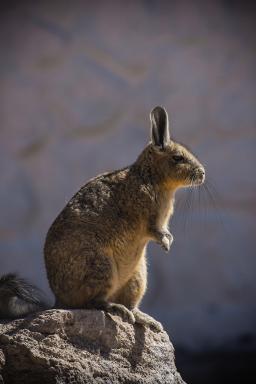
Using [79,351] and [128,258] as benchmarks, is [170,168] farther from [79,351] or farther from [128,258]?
[79,351]

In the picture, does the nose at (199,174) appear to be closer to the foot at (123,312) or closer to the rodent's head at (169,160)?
the rodent's head at (169,160)

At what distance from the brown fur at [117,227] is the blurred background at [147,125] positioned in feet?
11.2

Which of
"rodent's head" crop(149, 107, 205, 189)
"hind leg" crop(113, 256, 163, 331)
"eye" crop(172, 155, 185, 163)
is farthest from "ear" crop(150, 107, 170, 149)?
"hind leg" crop(113, 256, 163, 331)

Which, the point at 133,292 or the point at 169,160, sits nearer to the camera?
the point at 133,292

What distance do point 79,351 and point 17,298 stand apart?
0.61 metres

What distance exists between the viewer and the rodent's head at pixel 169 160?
5887mm

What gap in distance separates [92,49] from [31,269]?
2.69m

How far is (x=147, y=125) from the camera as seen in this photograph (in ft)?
31.3

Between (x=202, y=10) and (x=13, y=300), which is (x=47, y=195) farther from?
(x=13, y=300)

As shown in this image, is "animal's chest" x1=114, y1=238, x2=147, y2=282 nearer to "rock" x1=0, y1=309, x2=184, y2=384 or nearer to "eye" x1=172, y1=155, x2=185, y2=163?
"rock" x1=0, y1=309, x2=184, y2=384

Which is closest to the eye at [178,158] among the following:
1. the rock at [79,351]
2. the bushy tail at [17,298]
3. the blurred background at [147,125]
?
the rock at [79,351]

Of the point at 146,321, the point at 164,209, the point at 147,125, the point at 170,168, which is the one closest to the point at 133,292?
the point at 146,321

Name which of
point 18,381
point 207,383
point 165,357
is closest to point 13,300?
point 18,381

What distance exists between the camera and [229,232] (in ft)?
31.3
